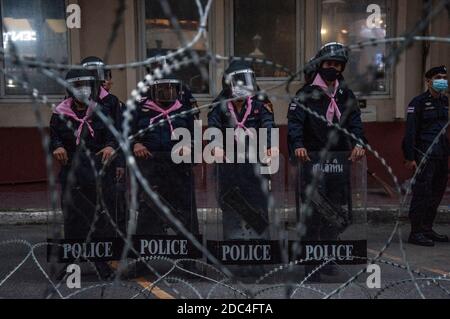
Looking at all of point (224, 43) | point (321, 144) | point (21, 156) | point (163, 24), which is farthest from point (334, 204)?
point (21, 156)

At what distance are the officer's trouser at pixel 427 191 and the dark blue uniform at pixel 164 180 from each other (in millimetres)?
2533

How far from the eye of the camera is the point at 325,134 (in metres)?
5.11

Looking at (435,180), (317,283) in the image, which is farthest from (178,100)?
(435,180)

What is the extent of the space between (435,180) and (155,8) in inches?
193

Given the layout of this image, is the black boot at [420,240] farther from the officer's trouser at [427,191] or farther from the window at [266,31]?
the window at [266,31]

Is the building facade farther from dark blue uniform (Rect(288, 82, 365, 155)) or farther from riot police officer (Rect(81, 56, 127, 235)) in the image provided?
dark blue uniform (Rect(288, 82, 365, 155))

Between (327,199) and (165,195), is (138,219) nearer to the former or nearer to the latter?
(165,195)

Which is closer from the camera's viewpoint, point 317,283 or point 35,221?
point 317,283

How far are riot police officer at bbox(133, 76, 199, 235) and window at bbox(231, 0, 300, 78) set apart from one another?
428cm

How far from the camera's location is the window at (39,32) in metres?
8.96

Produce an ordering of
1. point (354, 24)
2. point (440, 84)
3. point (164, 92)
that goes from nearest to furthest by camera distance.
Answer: point (164, 92), point (440, 84), point (354, 24)

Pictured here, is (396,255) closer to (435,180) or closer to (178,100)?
(435,180)

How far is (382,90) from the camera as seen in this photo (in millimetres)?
9492

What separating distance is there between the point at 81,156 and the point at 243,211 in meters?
1.36
